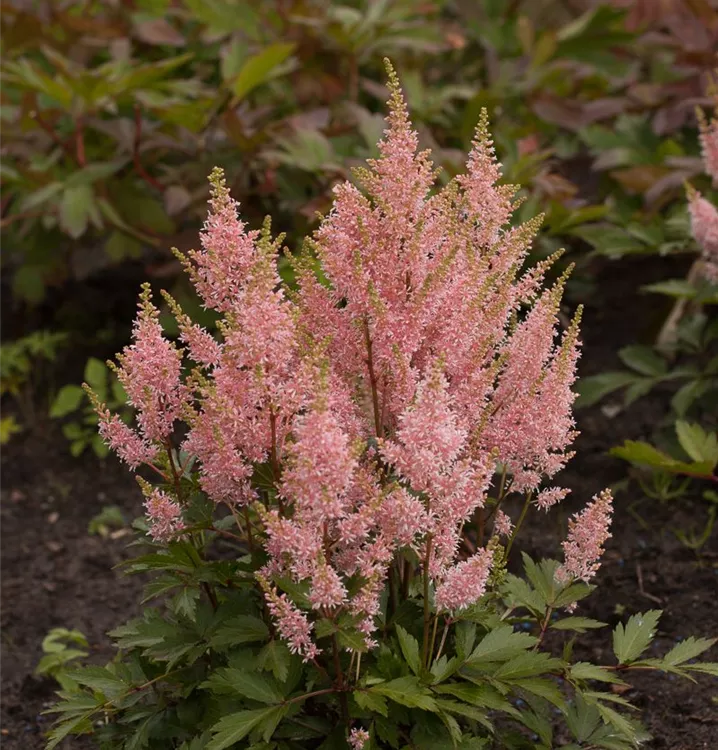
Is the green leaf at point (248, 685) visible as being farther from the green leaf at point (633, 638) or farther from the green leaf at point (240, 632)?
the green leaf at point (633, 638)

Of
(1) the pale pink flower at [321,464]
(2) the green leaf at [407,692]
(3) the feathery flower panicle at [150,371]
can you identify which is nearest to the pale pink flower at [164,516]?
(3) the feathery flower panicle at [150,371]

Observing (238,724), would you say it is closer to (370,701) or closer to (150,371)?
(370,701)

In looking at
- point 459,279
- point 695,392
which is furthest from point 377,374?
point 695,392

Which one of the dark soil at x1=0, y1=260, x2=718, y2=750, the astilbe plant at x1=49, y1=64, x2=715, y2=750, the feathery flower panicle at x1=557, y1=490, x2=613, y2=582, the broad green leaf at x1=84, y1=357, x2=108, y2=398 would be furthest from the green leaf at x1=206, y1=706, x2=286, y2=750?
the broad green leaf at x1=84, y1=357, x2=108, y2=398

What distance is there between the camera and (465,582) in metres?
2.26

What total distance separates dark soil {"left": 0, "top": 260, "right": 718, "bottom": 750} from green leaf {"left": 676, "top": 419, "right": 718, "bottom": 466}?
0.42 meters

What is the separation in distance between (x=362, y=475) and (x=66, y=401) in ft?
11.2

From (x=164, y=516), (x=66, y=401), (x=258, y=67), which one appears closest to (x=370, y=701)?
(x=164, y=516)

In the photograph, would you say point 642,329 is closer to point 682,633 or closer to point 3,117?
point 682,633

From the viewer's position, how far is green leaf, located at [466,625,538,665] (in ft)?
8.07

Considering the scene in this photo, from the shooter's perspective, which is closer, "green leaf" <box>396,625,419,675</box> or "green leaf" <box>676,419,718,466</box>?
"green leaf" <box>396,625,419,675</box>

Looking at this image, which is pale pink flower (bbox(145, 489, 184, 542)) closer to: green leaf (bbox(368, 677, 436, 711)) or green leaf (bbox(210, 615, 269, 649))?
green leaf (bbox(210, 615, 269, 649))

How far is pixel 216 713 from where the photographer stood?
252cm

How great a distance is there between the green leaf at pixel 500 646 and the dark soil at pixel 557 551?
0.86 meters
